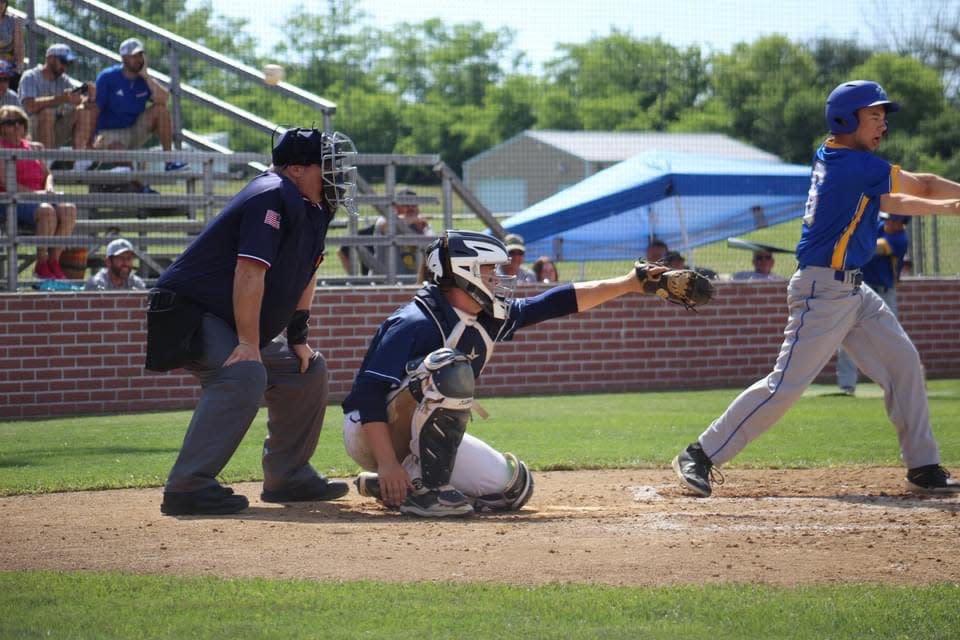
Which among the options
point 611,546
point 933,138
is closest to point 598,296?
point 611,546

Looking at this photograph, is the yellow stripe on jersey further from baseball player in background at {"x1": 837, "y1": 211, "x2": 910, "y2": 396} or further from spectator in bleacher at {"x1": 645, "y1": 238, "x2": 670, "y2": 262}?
spectator in bleacher at {"x1": 645, "y1": 238, "x2": 670, "y2": 262}

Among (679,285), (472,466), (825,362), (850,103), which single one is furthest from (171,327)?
(850,103)

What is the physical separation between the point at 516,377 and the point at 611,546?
28.9ft

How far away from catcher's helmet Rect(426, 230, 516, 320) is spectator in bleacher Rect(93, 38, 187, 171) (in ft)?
29.2

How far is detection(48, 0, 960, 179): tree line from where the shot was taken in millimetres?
16891

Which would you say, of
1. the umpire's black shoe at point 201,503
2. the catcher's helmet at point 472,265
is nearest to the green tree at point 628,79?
the catcher's helmet at point 472,265

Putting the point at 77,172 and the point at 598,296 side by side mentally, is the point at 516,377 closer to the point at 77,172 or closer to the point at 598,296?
the point at 77,172

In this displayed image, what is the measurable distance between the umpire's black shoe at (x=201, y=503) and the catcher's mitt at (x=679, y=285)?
7.51 ft

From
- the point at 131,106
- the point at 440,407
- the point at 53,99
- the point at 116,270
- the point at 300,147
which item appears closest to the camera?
the point at 440,407

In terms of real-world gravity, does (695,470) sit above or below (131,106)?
below

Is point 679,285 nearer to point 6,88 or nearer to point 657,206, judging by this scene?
point 6,88

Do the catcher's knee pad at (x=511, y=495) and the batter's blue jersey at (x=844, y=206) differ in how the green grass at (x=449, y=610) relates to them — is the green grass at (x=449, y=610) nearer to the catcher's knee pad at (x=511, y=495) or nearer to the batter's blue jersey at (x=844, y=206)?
the catcher's knee pad at (x=511, y=495)

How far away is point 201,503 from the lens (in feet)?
20.4

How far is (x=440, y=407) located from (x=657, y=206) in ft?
43.8
